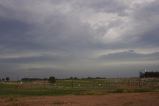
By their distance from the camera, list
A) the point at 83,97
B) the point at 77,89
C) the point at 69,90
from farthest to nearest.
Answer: the point at 77,89 → the point at 69,90 → the point at 83,97

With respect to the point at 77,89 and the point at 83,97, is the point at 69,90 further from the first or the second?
the point at 83,97

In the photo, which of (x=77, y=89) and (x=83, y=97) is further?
(x=77, y=89)

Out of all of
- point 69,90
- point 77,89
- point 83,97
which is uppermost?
point 77,89

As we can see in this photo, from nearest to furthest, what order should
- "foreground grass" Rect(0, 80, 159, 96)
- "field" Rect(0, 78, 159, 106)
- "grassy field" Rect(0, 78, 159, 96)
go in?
"field" Rect(0, 78, 159, 106) < "foreground grass" Rect(0, 80, 159, 96) < "grassy field" Rect(0, 78, 159, 96)

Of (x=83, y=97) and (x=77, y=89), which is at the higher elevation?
(x=77, y=89)

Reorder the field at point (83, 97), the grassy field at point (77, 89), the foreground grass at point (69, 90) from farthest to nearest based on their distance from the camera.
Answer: the grassy field at point (77, 89), the foreground grass at point (69, 90), the field at point (83, 97)

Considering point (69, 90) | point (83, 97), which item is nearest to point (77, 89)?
point (69, 90)

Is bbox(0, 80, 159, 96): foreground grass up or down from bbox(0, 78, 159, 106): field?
up

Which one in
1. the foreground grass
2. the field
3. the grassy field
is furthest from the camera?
the grassy field

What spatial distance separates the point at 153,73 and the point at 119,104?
362ft

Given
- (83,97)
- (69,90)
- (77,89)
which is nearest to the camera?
(83,97)

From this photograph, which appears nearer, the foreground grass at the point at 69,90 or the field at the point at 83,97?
the field at the point at 83,97

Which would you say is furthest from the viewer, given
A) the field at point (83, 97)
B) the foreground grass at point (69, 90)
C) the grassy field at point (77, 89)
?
the grassy field at point (77, 89)

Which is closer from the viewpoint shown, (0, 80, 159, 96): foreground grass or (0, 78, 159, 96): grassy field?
(0, 80, 159, 96): foreground grass
